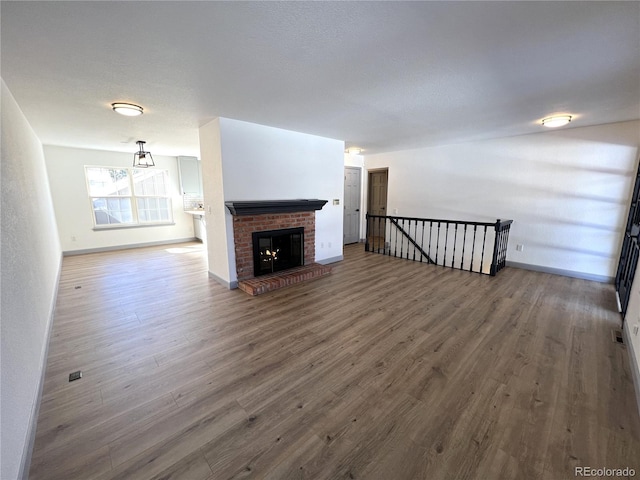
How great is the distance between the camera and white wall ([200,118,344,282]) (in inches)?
146

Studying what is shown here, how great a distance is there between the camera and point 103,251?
6.40 m

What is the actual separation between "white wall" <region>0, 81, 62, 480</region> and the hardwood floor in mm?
184

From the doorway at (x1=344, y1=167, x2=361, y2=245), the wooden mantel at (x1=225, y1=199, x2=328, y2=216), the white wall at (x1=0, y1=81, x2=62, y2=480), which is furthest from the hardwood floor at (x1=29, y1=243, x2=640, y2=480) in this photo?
the doorway at (x1=344, y1=167, x2=361, y2=245)

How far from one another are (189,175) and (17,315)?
20.9ft

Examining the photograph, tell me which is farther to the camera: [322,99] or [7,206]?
[322,99]

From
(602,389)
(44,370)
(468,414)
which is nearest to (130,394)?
(44,370)

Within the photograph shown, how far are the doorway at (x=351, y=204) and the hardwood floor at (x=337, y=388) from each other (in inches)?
145

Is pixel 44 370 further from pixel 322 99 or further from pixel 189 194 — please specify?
pixel 189 194

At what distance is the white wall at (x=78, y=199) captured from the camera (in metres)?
5.73

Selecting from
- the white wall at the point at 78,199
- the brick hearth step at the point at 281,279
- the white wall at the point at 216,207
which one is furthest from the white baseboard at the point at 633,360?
the white wall at the point at 78,199

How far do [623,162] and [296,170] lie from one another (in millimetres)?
4875

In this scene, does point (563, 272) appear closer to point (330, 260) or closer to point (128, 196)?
point (330, 260)

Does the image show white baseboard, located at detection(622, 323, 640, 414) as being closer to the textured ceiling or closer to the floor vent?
the floor vent

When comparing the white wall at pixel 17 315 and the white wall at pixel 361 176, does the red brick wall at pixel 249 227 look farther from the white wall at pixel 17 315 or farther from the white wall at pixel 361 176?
the white wall at pixel 361 176
